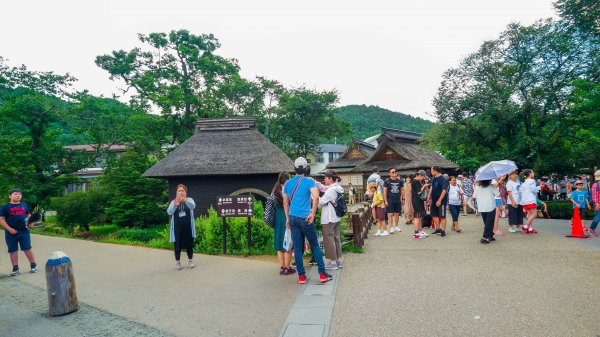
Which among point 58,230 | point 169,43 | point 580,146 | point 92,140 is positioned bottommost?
point 58,230

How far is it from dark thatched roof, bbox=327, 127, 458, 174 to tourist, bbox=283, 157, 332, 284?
21793 mm

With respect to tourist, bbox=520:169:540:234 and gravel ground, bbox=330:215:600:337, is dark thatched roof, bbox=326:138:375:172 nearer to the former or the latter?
tourist, bbox=520:169:540:234

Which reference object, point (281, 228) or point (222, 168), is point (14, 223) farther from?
point (222, 168)

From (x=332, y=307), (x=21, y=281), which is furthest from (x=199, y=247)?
(x=332, y=307)

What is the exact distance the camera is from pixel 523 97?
674 inches

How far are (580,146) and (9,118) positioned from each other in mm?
27388

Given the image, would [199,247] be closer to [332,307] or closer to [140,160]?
[332,307]

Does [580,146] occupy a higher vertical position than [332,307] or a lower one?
higher

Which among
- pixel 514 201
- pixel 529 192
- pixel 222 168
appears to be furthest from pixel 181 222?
pixel 529 192

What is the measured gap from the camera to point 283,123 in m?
27.7

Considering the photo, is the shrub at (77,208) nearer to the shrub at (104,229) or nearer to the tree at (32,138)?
the shrub at (104,229)

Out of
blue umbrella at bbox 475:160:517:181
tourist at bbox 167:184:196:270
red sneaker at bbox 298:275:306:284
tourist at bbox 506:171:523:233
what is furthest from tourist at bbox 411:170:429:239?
tourist at bbox 167:184:196:270

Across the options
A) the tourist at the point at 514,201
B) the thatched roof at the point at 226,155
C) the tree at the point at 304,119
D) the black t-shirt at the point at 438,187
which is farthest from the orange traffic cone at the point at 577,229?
the tree at the point at 304,119

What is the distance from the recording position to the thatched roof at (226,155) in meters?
14.3
